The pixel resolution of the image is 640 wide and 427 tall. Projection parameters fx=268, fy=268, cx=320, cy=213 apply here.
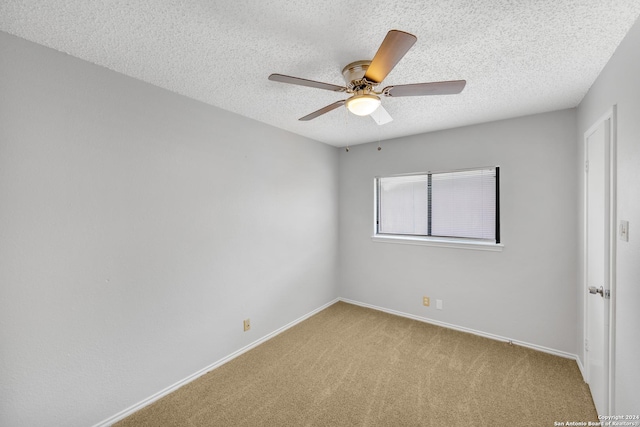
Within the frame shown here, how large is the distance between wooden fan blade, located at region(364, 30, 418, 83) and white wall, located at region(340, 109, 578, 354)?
6.95 ft

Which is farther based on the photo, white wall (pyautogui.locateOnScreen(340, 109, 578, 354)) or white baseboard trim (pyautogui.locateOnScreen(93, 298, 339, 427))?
white wall (pyautogui.locateOnScreen(340, 109, 578, 354))

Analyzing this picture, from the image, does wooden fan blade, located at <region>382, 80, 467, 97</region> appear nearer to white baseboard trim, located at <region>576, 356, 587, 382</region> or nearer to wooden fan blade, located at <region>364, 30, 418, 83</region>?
wooden fan blade, located at <region>364, 30, 418, 83</region>

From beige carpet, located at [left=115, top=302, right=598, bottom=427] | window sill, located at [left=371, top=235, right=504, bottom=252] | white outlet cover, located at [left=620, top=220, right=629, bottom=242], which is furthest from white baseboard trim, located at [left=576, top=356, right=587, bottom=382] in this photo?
Result: white outlet cover, located at [left=620, top=220, right=629, bottom=242]

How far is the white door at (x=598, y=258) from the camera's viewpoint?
5.56 feet

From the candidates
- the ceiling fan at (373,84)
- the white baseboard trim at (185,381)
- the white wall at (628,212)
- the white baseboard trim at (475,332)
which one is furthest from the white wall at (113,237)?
the white wall at (628,212)

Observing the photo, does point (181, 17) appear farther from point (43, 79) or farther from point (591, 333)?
point (591, 333)

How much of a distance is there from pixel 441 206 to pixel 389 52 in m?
2.53

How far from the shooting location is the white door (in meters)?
1.70

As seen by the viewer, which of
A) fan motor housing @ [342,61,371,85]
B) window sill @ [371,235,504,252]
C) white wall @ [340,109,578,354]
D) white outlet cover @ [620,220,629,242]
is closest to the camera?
white outlet cover @ [620,220,629,242]

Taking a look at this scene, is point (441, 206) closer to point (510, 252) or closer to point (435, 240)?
point (435, 240)

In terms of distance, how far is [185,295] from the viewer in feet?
7.35

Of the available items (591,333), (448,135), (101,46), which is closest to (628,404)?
(591,333)

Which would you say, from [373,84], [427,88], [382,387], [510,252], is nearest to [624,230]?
[427,88]

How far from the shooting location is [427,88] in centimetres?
154
